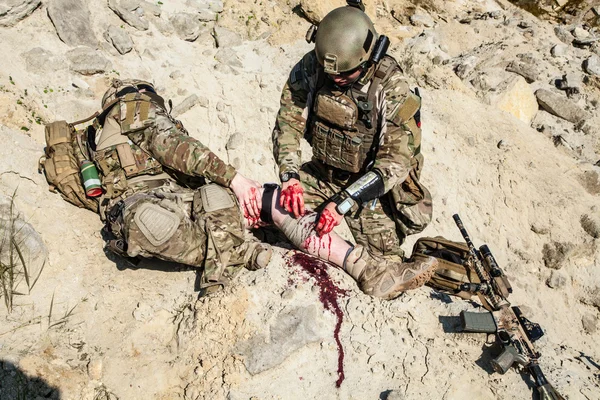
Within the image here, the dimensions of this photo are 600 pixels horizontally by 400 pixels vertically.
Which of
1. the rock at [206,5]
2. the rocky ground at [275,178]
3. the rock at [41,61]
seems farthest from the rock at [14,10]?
the rock at [206,5]

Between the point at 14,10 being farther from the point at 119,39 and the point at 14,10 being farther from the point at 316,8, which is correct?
the point at 316,8

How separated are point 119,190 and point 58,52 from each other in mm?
2296

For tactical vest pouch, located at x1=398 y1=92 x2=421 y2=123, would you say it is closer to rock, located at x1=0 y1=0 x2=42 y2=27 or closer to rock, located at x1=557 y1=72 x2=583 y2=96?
rock, located at x1=557 y1=72 x2=583 y2=96

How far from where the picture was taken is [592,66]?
688 centimetres

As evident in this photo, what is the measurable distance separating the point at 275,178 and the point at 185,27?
2.39 metres

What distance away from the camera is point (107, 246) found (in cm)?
449

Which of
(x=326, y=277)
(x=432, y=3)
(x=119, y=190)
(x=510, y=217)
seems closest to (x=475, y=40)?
(x=432, y=3)

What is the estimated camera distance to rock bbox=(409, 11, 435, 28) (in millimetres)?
7512

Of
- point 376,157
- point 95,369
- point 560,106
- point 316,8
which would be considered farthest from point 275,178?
point 560,106

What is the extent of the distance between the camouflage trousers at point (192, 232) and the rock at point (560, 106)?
4.61m

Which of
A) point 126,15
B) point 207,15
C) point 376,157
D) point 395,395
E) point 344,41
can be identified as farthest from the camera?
point 207,15

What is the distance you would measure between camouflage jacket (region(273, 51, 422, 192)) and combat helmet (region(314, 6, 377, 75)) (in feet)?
1.16

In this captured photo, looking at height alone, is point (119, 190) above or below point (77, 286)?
above

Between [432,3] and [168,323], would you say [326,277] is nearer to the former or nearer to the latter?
[168,323]
